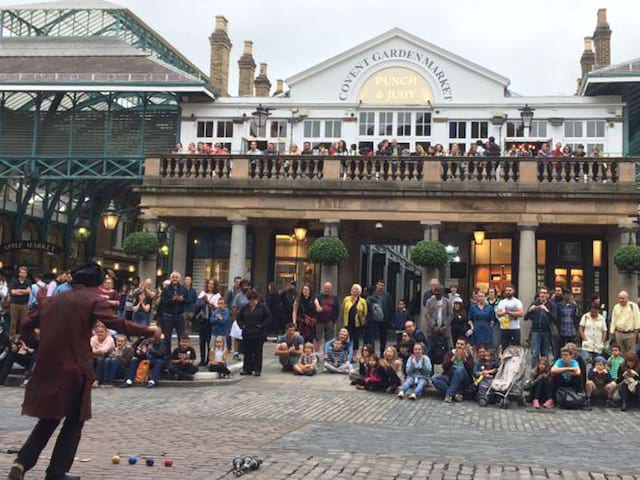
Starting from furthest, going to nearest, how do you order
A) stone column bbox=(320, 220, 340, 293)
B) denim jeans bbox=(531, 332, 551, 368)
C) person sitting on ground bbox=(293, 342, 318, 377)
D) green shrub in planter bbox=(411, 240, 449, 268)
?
stone column bbox=(320, 220, 340, 293)
green shrub in planter bbox=(411, 240, 449, 268)
person sitting on ground bbox=(293, 342, 318, 377)
denim jeans bbox=(531, 332, 551, 368)

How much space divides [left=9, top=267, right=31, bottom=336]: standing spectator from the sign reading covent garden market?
591 inches

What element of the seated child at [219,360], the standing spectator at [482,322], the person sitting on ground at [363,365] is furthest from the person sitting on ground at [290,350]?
the standing spectator at [482,322]

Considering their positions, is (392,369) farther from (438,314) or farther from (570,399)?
(570,399)

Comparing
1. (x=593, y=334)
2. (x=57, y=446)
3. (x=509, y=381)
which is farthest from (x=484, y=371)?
(x=57, y=446)

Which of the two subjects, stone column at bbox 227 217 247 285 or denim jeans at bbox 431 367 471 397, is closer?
denim jeans at bbox 431 367 471 397

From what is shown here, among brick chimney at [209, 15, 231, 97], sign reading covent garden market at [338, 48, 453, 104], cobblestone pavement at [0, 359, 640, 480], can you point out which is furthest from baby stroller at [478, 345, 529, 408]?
brick chimney at [209, 15, 231, 97]

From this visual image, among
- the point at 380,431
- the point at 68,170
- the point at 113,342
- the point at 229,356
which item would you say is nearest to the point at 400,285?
the point at 68,170

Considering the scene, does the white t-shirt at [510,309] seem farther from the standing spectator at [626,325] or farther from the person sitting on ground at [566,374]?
the person sitting on ground at [566,374]

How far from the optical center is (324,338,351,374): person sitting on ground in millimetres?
15070

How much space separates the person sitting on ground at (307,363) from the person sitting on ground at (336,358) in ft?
1.00

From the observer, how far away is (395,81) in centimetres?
2719

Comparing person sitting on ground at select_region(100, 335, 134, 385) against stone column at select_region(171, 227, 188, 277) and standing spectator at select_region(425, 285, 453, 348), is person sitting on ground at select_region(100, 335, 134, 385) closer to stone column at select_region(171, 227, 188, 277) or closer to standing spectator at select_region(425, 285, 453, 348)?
standing spectator at select_region(425, 285, 453, 348)

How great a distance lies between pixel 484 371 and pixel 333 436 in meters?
4.83

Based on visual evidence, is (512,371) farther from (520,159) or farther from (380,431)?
(520,159)
